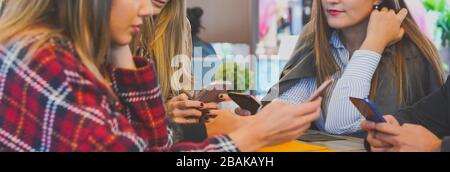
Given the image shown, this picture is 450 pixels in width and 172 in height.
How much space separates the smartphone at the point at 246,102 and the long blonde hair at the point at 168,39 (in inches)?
6.7

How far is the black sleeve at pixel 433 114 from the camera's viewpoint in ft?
3.84

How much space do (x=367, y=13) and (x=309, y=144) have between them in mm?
335

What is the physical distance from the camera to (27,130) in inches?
28.7

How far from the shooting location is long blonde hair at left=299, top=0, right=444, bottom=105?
1270 millimetres

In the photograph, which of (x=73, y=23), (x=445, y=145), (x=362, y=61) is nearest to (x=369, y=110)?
(x=445, y=145)

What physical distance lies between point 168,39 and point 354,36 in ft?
1.37

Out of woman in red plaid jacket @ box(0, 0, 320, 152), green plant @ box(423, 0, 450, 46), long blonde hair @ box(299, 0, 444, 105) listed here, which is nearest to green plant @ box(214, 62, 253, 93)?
long blonde hair @ box(299, 0, 444, 105)

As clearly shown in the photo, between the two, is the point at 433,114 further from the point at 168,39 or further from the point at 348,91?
the point at 168,39

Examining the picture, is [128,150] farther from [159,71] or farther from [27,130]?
[159,71]

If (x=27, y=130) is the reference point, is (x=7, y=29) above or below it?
above

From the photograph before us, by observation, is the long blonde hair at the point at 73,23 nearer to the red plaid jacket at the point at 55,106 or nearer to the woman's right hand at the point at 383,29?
the red plaid jacket at the point at 55,106

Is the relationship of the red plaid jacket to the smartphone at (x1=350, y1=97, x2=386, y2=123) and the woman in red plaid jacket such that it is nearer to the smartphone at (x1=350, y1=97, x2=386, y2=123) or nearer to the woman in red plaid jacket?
the woman in red plaid jacket

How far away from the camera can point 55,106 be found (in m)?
0.70
